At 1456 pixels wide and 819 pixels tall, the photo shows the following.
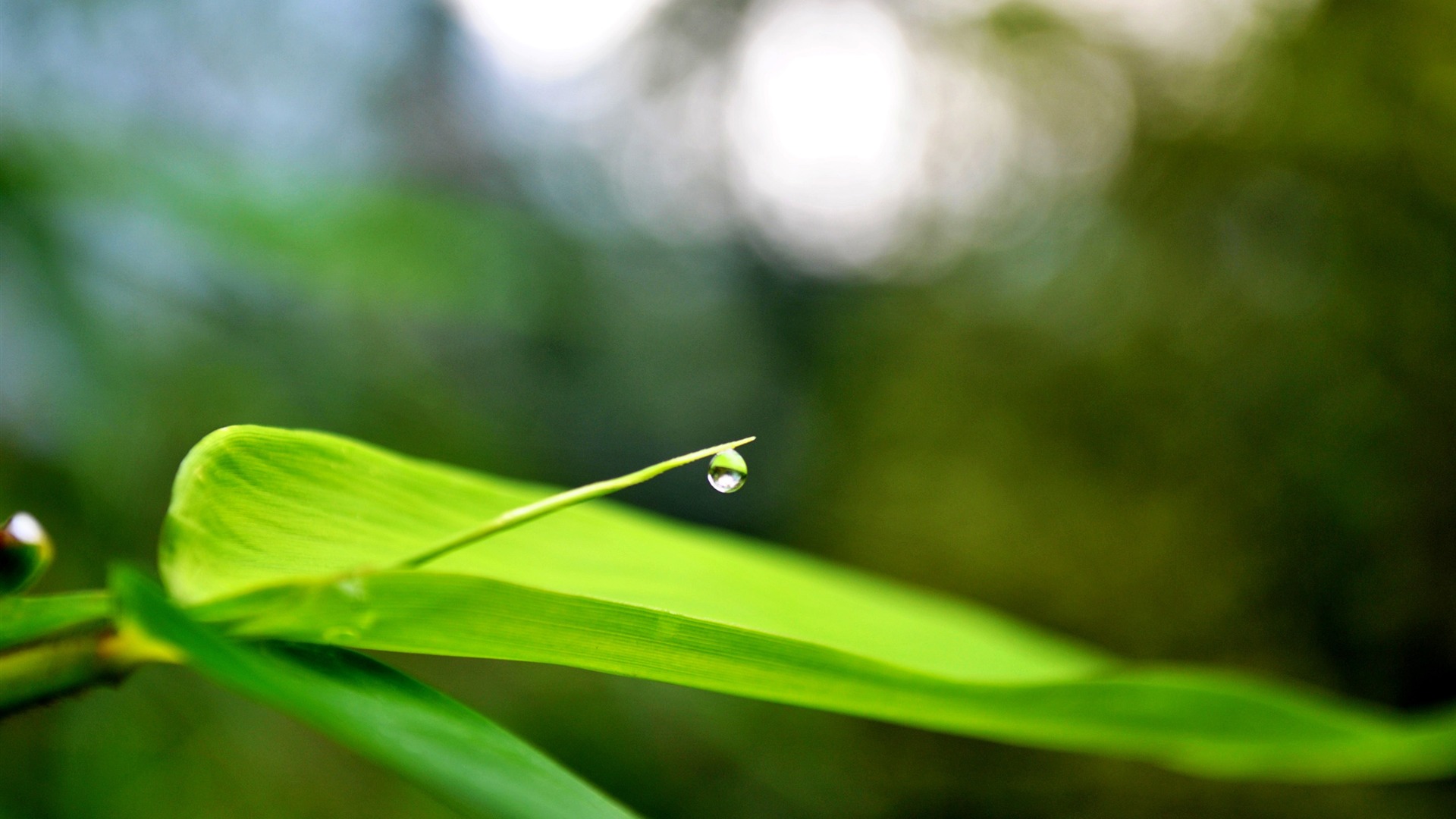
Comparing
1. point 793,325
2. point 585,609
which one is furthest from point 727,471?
point 793,325

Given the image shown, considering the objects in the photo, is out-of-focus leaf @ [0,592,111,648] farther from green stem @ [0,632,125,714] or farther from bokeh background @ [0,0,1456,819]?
bokeh background @ [0,0,1456,819]

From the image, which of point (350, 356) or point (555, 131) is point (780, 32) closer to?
point (555, 131)

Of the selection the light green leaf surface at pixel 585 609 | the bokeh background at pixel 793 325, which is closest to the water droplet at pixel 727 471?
the light green leaf surface at pixel 585 609

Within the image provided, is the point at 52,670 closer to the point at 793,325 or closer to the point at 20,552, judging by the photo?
the point at 20,552

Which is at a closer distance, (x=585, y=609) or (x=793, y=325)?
(x=585, y=609)

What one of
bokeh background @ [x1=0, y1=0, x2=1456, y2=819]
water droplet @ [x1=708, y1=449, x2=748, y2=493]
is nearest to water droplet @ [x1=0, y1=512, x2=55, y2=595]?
water droplet @ [x1=708, y1=449, x2=748, y2=493]

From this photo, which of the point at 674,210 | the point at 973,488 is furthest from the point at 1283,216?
the point at 674,210

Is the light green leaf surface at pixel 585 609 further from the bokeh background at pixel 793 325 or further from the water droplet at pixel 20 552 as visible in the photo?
the bokeh background at pixel 793 325
